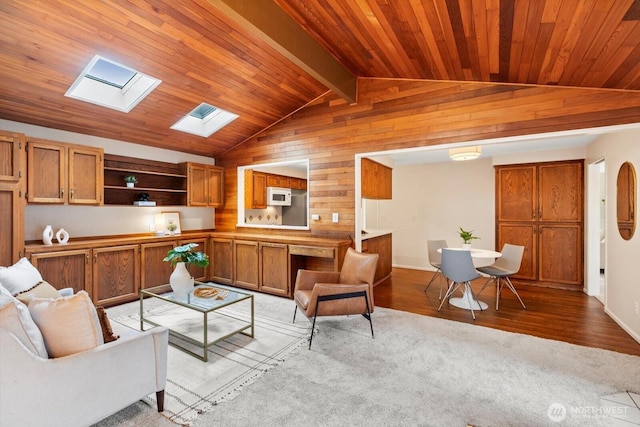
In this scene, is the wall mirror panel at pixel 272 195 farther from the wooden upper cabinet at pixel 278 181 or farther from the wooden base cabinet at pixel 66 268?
the wooden base cabinet at pixel 66 268

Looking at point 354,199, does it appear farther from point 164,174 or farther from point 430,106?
point 164,174

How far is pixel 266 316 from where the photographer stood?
375 cm

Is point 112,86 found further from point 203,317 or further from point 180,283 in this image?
point 203,317

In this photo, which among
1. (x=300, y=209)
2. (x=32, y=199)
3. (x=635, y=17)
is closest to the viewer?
(x=635, y=17)

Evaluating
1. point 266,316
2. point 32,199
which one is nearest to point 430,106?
point 266,316

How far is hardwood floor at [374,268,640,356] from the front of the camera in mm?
3141

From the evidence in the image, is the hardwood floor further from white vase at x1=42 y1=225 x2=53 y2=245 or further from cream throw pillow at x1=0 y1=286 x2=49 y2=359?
white vase at x1=42 y1=225 x2=53 y2=245

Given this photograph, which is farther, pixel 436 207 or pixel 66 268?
pixel 436 207

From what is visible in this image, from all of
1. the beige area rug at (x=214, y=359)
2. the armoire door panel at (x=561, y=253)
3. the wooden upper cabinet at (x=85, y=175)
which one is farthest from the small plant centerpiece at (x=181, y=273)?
the armoire door panel at (x=561, y=253)

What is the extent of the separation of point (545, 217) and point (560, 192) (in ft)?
1.54

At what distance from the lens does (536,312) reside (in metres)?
3.87

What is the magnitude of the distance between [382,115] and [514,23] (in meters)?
2.13

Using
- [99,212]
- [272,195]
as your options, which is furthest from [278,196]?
[99,212]

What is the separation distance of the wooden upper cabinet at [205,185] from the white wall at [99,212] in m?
0.35
